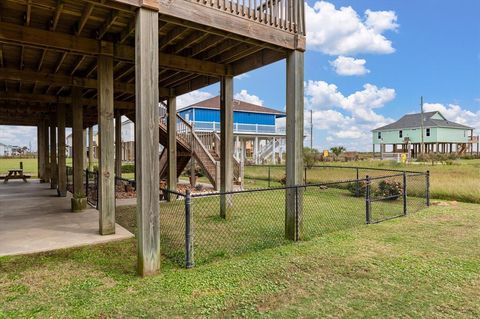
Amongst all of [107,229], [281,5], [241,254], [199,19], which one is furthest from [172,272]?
[281,5]

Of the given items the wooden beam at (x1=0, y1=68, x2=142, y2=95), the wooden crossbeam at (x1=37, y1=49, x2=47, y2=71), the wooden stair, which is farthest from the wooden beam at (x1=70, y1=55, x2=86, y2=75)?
the wooden stair

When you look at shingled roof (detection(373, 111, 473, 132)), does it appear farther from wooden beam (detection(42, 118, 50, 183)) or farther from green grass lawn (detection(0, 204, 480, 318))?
wooden beam (detection(42, 118, 50, 183))

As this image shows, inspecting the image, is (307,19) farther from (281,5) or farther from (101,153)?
(101,153)

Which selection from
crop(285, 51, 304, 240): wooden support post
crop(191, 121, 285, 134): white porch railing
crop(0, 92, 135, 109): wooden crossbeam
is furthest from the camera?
crop(191, 121, 285, 134): white porch railing

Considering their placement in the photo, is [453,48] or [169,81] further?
[453,48]

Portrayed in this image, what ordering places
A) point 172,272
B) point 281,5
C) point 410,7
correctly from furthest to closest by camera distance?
point 410,7
point 281,5
point 172,272

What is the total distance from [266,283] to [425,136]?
4511cm

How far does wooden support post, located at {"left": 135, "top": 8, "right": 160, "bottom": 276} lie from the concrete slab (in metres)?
1.91

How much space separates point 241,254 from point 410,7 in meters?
18.0

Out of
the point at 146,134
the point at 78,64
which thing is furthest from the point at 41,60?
the point at 146,134

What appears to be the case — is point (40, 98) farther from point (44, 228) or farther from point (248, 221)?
point (248, 221)

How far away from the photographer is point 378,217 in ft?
A: 25.6

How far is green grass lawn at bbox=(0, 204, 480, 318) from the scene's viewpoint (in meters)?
3.13

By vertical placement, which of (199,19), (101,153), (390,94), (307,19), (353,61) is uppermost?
(353,61)
